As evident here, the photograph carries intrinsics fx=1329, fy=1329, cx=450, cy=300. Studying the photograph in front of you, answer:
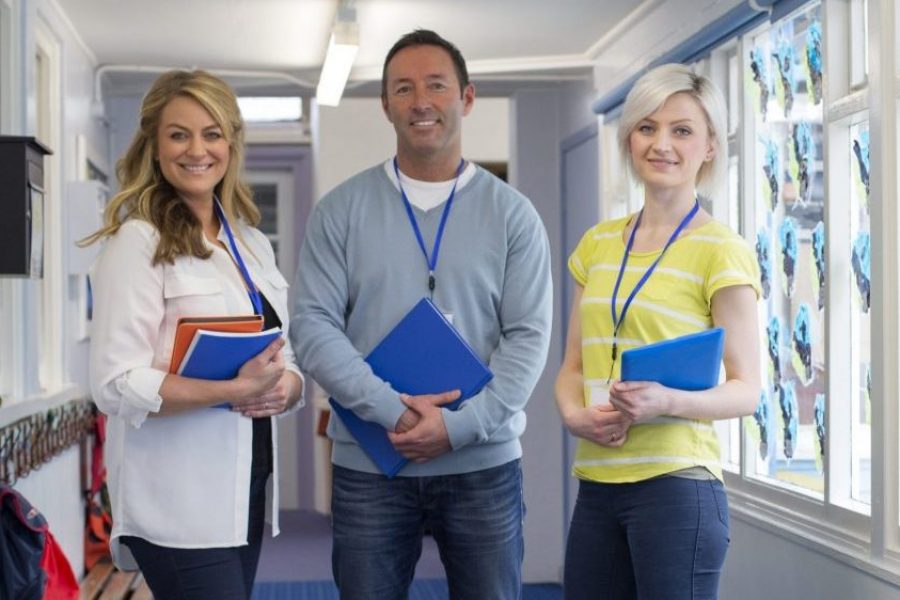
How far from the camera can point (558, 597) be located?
612 centimetres

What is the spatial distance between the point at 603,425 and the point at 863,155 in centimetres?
145

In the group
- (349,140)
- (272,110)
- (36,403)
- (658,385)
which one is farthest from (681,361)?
(272,110)

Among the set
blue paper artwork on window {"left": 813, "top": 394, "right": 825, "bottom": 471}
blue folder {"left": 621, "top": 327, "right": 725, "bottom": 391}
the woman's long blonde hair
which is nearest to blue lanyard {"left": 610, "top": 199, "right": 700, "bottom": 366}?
blue folder {"left": 621, "top": 327, "right": 725, "bottom": 391}

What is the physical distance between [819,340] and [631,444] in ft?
5.32

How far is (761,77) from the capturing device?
13.2 feet

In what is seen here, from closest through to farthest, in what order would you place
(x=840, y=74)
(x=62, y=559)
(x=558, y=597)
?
(x=62, y=559), (x=840, y=74), (x=558, y=597)

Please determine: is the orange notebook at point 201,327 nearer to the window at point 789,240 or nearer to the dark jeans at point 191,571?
the dark jeans at point 191,571

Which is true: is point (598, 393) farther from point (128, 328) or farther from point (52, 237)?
point (52, 237)

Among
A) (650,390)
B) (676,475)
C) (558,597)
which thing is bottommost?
(558,597)

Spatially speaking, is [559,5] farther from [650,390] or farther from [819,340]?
[650,390]

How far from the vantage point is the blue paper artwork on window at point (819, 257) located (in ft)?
11.7

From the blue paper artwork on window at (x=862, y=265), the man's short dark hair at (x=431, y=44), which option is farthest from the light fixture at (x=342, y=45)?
the man's short dark hair at (x=431, y=44)

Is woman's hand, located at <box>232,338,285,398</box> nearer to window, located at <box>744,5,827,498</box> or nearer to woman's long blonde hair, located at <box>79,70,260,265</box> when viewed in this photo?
woman's long blonde hair, located at <box>79,70,260,265</box>

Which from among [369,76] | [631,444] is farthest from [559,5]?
[631,444]
